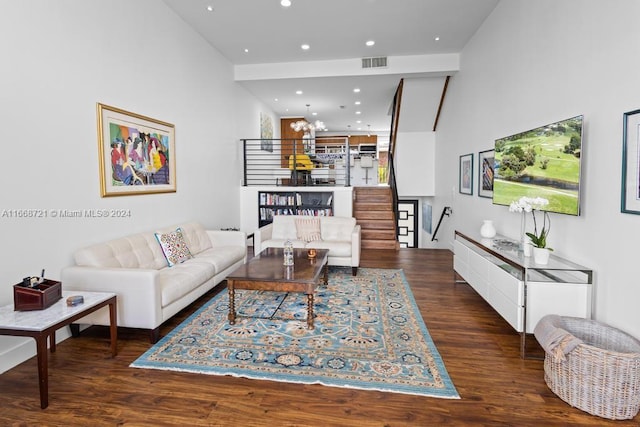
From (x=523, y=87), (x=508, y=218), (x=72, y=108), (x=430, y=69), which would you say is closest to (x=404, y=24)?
(x=430, y=69)

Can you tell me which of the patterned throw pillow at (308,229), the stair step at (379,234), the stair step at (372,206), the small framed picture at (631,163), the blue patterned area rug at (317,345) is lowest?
the blue patterned area rug at (317,345)

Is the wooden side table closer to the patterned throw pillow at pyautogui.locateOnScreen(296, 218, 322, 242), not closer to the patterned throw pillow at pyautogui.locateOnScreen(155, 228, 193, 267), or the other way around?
the patterned throw pillow at pyautogui.locateOnScreen(155, 228, 193, 267)

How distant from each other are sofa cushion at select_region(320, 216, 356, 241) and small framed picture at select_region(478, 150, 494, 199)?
2.12 m

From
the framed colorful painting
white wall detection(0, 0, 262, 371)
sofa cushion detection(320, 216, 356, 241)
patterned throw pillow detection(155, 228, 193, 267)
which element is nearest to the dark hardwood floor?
white wall detection(0, 0, 262, 371)

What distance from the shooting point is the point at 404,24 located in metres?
5.23

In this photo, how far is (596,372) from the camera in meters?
2.06

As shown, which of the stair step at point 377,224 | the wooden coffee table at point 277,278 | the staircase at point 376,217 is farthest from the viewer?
the stair step at point 377,224

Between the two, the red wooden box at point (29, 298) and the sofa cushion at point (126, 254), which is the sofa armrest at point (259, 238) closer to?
the sofa cushion at point (126, 254)

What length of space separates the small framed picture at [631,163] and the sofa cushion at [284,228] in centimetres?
428

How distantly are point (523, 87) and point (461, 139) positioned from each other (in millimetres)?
2350

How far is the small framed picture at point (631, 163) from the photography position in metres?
2.28

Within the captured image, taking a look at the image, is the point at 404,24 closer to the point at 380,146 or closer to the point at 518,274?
the point at 518,274

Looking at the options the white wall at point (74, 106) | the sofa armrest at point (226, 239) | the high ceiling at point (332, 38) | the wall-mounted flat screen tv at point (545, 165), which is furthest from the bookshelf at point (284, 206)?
the wall-mounted flat screen tv at point (545, 165)

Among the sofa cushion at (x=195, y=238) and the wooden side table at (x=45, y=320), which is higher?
the sofa cushion at (x=195, y=238)
